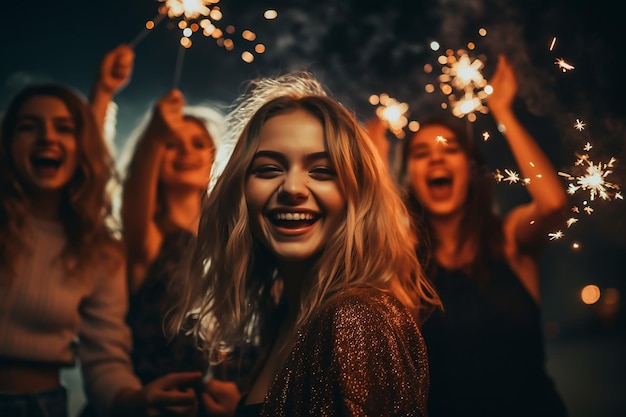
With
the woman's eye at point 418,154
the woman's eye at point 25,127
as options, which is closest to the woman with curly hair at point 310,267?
the woman's eye at point 418,154

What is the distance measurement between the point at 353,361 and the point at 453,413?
29.1 inches

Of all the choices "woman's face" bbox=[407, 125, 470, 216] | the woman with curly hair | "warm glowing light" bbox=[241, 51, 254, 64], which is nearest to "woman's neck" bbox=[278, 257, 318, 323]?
the woman with curly hair

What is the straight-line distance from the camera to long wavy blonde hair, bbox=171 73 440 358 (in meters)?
1.44

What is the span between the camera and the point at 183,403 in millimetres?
1963

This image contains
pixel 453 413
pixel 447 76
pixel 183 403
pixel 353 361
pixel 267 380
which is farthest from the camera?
pixel 447 76

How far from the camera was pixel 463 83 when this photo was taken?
6.79 ft

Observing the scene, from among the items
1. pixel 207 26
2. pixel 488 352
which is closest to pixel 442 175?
pixel 488 352

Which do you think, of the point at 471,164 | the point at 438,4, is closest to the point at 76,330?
the point at 471,164

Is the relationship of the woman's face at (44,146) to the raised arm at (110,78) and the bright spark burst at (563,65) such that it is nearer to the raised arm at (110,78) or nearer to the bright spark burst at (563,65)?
the raised arm at (110,78)

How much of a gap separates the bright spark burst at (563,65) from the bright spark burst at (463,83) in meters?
0.23

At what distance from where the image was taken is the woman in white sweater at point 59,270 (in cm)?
193

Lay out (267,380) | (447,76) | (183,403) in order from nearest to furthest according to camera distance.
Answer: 1. (267,380)
2. (183,403)
3. (447,76)

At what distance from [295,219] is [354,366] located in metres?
0.38

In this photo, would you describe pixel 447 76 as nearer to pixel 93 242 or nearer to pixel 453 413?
pixel 453 413
